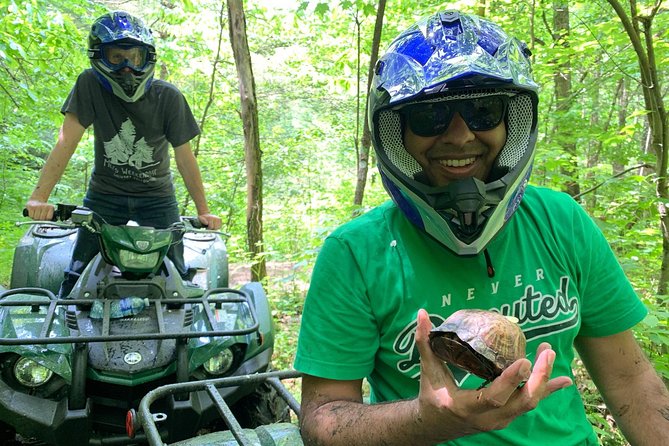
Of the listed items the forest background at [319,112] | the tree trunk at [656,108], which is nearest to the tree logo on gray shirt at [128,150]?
the forest background at [319,112]

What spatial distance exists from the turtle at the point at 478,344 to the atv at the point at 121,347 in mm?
2136

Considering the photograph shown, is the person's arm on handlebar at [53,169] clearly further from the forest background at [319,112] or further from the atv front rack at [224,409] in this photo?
the atv front rack at [224,409]

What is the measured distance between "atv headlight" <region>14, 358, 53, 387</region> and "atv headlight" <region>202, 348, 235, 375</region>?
2.63 ft

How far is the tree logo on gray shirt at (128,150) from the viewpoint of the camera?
3.92 meters

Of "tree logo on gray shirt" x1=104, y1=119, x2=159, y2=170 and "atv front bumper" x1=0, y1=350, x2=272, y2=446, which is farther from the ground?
"tree logo on gray shirt" x1=104, y1=119, x2=159, y2=170

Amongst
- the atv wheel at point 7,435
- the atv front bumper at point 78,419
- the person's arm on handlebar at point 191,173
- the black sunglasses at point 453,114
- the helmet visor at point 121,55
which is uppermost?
the helmet visor at point 121,55

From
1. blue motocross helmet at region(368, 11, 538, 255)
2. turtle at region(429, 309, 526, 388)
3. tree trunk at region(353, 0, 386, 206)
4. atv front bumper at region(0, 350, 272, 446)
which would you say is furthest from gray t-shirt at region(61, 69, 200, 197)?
turtle at region(429, 309, 526, 388)

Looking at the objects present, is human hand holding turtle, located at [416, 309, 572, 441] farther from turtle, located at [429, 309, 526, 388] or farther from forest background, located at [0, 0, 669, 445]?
forest background, located at [0, 0, 669, 445]

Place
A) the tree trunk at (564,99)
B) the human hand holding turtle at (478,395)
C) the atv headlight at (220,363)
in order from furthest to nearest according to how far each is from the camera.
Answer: the tree trunk at (564,99)
the atv headlight at (220,363)
the human hand holding turtle at (478,395)

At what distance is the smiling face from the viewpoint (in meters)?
1.37

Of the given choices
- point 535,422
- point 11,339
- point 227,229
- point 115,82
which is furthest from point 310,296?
point 227,229

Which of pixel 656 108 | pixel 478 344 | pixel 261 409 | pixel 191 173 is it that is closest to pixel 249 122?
pixel 191 173

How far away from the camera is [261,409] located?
3.37 metres

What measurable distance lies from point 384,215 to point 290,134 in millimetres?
12731
